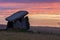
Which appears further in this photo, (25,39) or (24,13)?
(24,13)

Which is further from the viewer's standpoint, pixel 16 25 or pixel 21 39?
pixel 16 25

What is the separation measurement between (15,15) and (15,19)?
0.16 meters

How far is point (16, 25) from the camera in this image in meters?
8.15

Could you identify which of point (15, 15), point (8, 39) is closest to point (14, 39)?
point (8, 39)

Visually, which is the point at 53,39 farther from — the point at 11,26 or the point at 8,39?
the point at 11,26

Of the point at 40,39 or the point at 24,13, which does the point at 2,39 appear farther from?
the point at 24,13

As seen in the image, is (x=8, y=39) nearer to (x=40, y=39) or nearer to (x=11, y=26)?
(x=40, y=39)

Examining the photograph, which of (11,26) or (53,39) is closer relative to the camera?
(53,39)

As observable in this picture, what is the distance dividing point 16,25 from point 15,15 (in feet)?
1.28

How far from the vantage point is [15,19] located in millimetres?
8055

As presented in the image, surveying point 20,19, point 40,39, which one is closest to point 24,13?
point 20,19

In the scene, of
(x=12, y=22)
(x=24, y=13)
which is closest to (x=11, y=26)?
(x=12, y=22)

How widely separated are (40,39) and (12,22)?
3882 millimetres

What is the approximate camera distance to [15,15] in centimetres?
799
